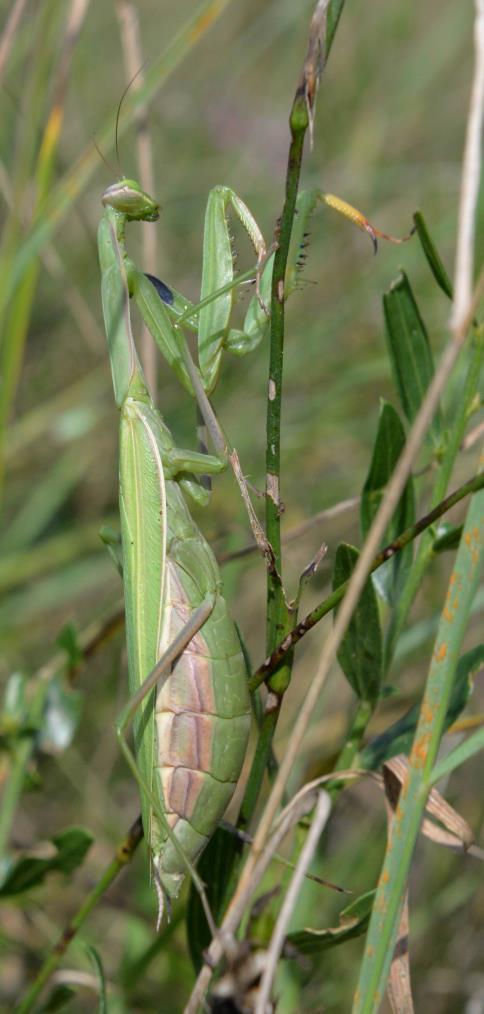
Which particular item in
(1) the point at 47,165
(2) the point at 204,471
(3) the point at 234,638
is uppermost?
(1) the point at 47,165

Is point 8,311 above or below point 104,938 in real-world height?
above

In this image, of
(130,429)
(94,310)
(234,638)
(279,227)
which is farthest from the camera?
(94,310)

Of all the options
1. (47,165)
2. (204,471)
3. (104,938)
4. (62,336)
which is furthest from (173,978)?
(62,336)

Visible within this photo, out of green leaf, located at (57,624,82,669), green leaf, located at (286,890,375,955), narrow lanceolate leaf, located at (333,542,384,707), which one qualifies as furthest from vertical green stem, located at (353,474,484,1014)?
green leaf, located at (57,624,82,669)

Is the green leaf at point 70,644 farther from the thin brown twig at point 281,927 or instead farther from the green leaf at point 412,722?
the thin brown twig at point 281,927

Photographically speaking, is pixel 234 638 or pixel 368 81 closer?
pixel 234 638

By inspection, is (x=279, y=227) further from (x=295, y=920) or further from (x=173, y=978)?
(x=173, y=978)

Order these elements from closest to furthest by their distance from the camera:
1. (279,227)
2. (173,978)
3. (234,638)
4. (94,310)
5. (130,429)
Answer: (279,227) < (234,638) < (130,429) < (173,978) < (94,310)
